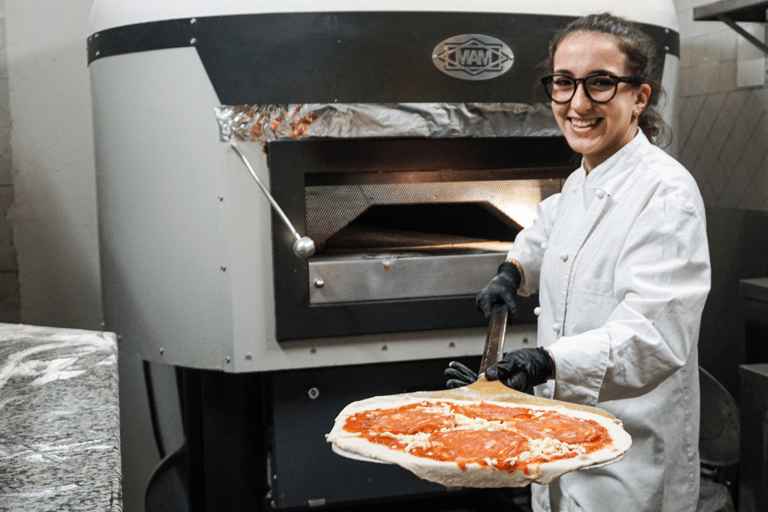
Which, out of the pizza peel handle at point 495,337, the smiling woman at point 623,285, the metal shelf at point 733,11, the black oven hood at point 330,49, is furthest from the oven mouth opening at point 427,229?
the metal shelf at point 733,11

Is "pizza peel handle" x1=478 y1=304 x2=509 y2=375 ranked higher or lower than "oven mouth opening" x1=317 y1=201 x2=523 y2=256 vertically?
lower

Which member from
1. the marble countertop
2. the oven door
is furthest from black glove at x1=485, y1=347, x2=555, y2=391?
the oven door

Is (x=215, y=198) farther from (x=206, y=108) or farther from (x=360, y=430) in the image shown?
(x=360, y=430)

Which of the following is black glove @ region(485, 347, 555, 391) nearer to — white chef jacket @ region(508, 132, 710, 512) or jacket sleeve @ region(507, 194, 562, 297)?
white chef jacket @ region(508, 132, 710, 512)

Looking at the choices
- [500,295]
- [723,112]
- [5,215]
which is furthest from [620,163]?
[5,215]

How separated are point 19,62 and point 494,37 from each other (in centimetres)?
145

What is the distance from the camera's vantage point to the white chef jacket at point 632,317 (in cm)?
111

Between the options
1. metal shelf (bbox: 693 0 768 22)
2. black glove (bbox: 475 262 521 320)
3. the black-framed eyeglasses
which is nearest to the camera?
the black-framed eyeglasses

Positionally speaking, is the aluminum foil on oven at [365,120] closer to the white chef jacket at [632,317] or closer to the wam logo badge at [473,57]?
the wam logo badge at [473,57]

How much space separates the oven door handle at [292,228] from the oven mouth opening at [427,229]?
252 mm

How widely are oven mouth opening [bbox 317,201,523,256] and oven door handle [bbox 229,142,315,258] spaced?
0.83 feet

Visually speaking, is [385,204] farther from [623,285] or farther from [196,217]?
[623,285]

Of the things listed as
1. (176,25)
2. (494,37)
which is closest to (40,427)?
(176,25)

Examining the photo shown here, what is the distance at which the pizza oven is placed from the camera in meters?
1.69
